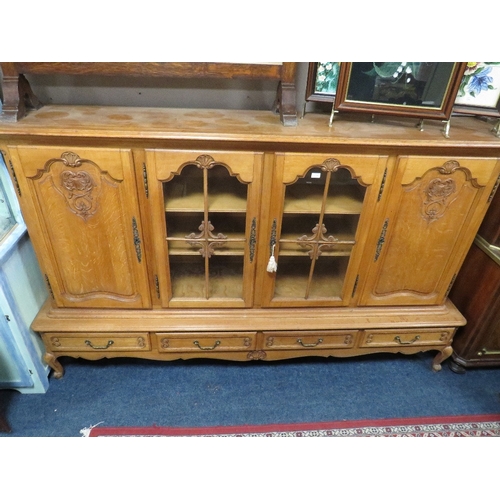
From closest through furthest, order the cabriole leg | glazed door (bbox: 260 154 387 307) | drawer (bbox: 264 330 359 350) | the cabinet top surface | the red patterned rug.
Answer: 1. the cabinet top surface
2. glazed door (bbox: 260 154 387 307)
3. the red patterned rug
4. drawer (bbox: 264 330 359 350)
5. the cabriole leg

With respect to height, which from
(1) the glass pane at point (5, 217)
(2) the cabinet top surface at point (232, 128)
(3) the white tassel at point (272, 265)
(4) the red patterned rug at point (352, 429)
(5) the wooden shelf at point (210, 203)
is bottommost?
(4) the red patterned rug at point (352, 429)

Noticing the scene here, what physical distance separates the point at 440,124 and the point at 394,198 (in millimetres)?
307

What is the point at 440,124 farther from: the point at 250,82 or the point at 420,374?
the point at 420,374

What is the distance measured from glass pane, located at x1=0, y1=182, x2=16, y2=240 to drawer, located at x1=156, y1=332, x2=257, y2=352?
0.64 m

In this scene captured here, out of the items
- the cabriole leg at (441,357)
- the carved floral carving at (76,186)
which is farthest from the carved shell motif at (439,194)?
the carved floral carving at (76,186)

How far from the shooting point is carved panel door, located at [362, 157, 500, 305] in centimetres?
117

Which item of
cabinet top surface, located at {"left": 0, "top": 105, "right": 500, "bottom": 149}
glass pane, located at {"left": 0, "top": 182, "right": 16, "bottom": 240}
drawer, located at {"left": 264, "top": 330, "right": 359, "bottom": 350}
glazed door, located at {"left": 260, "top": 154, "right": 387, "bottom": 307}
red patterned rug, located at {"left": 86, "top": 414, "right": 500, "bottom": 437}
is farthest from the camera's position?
drawer, located at {"left": 264, "top": 330, "right": 359, "bottom": 350}

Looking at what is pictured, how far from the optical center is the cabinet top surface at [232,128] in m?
1.04

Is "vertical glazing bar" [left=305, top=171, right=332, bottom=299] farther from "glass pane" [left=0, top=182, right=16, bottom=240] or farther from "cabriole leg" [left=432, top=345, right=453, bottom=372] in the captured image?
"glass pane" [left=0, top=182, right=16, bottom=240]

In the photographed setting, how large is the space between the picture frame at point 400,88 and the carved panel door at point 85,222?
0.71 meters

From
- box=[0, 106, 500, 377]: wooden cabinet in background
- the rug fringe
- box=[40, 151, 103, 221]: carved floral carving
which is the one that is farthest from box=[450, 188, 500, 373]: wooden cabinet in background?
the rug fringe

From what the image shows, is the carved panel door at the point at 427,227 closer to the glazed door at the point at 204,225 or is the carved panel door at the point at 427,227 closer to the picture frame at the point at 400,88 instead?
the picture frame at the point at 400,88

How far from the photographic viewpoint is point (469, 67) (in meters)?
1.15
